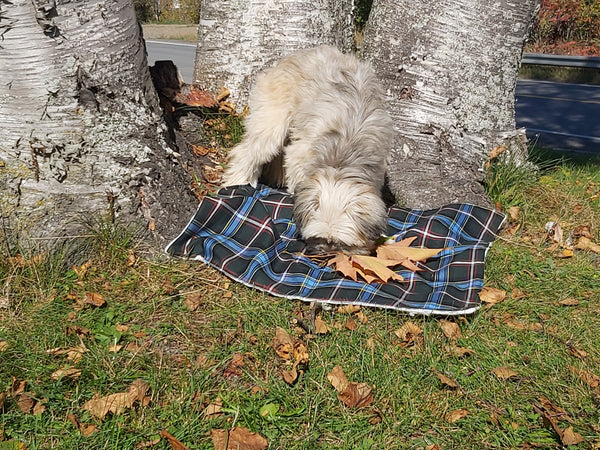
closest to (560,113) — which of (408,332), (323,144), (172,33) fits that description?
(323,144)

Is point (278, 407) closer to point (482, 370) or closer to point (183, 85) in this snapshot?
point (482, 370)

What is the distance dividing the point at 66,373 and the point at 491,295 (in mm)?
2846

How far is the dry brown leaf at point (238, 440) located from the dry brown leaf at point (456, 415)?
99 cm

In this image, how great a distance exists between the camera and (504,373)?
3322mm

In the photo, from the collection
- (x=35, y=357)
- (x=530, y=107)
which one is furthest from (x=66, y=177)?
(x=530, y=107)

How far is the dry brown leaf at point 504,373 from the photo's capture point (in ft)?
10.8

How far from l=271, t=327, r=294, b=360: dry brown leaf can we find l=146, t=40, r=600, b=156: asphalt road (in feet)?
17.2

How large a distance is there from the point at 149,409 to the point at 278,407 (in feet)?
2.19

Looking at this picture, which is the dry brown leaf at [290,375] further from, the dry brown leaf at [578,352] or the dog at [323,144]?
the dry brown leaf at [578,352]

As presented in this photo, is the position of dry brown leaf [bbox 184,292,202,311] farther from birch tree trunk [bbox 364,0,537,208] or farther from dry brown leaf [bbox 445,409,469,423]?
birch tree trunk [bbox 364,0,537,208]

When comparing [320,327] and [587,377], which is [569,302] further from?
[320,327]

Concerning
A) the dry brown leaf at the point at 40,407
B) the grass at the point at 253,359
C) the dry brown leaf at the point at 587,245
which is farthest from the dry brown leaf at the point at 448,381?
the dry brown leaf at the point at 587,245

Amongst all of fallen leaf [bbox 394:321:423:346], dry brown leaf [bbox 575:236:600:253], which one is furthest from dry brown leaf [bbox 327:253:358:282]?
dry brown leaf [bbox 575:236:600:253]

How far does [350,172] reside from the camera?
14.1 ft
